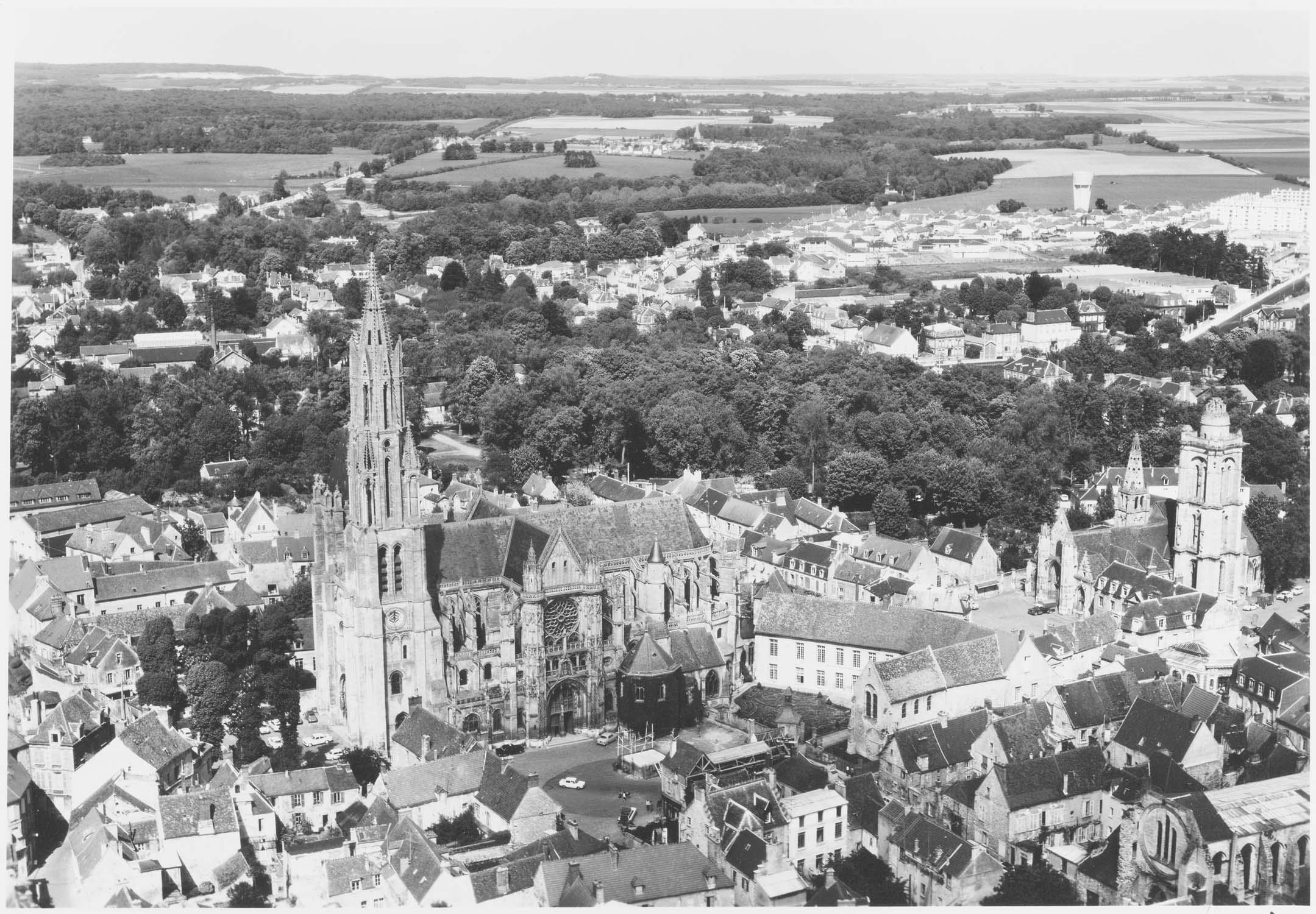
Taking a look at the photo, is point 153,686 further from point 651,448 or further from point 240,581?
point 651,448

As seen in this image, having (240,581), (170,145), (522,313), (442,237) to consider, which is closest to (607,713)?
(240,581)

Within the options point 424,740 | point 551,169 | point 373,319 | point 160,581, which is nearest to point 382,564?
point 424,740

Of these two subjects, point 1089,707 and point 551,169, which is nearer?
point 1089,707

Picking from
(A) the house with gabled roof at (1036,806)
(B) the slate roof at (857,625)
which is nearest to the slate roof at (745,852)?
(A) the house with gabled roof at (1036,806)

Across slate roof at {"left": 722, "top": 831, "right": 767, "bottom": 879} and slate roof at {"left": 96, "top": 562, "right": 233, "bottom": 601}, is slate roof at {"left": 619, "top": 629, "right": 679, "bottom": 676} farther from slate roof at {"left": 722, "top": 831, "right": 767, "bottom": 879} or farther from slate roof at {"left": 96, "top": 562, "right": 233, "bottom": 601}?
slate roof at {"left": 96, "top": 562, "right": 233, "bottom": 601}

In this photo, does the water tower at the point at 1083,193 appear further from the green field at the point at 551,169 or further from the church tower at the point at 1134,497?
the church tower at the point at 1134,497

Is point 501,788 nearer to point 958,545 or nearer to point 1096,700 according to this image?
point 1096,700
